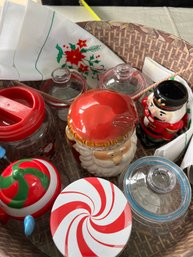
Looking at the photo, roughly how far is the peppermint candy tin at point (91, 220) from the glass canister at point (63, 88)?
169 millimetres

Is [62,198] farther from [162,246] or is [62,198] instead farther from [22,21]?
[22,21]

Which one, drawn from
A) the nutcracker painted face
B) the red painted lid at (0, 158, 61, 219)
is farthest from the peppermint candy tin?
the nutcracker painted face

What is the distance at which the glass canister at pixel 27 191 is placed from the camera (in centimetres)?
41

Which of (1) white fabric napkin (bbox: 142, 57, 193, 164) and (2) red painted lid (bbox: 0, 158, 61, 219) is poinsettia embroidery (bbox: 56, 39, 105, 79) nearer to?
(1) white fabric napkin (bbox: 142, 57, 193, 164)

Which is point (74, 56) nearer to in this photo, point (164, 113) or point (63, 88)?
point (63, 88)

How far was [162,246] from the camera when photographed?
47 centimetres

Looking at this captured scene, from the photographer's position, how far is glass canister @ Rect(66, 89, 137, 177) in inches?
17.2

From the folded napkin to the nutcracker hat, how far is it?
0.14 meters

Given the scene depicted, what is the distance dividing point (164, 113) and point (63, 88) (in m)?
0.17

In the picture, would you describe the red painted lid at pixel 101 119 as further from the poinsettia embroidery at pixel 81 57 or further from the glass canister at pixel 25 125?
the poinsettia embroidery at pixel 81 57

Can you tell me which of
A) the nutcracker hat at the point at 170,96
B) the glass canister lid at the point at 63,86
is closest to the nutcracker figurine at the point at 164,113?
the nutcracker hat at the point at 170,96

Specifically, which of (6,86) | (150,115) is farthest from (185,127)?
(6,86)

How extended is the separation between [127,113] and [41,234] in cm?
20

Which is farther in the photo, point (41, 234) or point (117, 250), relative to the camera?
point (41, 234)
